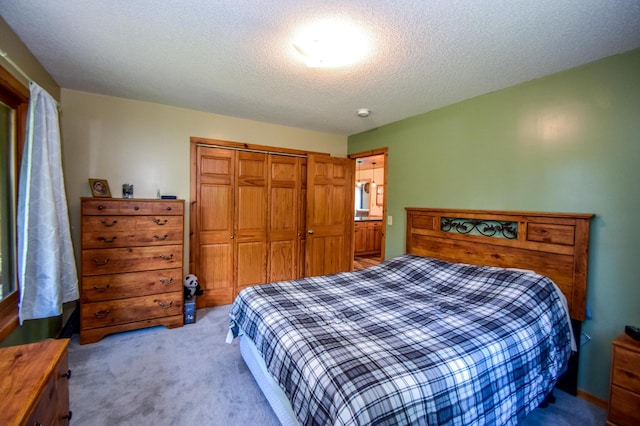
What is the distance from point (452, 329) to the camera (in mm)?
1635

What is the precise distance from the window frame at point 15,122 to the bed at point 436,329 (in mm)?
1323

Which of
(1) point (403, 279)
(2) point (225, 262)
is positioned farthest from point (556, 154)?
(2) point (225, 262)

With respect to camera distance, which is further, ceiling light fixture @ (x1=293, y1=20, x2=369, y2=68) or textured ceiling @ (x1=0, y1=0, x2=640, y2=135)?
ceiling light fixture @ (x1=293, y1=20, x2=369, y2=68)

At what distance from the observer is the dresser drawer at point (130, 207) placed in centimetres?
250

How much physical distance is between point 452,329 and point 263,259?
269 cm

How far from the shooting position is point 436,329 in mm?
→ 1635

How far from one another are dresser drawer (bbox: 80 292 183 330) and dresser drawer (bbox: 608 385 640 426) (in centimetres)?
345

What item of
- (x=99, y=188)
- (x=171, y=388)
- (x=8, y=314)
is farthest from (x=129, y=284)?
(x=171, y=388)

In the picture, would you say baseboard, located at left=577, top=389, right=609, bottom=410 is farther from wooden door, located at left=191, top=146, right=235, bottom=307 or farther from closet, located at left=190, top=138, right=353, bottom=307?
wooden door, located at left=191, top=146, right=235, bottom=307

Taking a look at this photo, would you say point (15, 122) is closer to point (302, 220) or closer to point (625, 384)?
point (302, 220)

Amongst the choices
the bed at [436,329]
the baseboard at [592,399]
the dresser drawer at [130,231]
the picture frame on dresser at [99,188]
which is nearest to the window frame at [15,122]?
the dresser drawer at [130,231]

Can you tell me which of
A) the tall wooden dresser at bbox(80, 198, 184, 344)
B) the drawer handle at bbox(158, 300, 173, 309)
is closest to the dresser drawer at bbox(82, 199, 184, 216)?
the tall wooden dresser at bbox(80, 198, 184, 344)

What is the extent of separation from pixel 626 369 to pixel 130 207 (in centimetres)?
383

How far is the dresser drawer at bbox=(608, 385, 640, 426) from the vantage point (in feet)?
5.15
